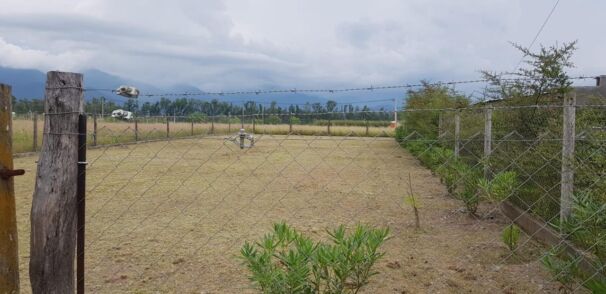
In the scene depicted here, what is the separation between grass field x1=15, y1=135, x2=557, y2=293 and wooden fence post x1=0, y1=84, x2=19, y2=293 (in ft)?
3.91

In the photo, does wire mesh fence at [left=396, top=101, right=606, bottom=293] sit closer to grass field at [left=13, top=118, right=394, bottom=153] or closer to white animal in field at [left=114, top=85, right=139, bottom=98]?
grass field at [left=13, top=118, right=394, bottom=153]

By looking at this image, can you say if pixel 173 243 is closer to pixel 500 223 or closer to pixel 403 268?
pixel 403 268

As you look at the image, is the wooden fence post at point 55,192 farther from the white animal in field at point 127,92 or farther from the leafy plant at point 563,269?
the leafy plant at point 563,269

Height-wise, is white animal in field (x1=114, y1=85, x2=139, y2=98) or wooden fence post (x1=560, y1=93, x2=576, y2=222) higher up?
white animal in field (x1=114, y1=85, x2=139, y2=98)

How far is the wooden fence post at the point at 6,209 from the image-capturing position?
261 cm

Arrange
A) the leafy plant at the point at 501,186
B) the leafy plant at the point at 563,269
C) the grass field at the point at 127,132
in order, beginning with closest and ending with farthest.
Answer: the leafy plant at the point at 563,269 < the leafy plant at the point at 501,186 < the grass field at the point at 127,132

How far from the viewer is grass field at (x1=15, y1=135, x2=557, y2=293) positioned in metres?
4.36

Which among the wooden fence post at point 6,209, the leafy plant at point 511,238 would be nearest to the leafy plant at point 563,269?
the leafy plant at point 511,238

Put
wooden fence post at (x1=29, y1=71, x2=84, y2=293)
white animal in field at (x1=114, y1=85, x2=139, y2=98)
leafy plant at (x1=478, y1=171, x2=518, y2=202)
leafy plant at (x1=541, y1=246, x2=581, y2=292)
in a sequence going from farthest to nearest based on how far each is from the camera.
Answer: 1. leafy plant at (x1=478, y1=171, x2=518, y2=202)
2. leafy plant at (x1=541, y1=246, x2=581, y2=292)
3. white animal in field at (x1=114, y1=85, x2=139, y2=98)
4. wooden fence post at (x1=29, y1=71, x2=84, y2=293)

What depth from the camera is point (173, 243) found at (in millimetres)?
5555

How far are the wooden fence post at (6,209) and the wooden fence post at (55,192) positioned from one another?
10 cm

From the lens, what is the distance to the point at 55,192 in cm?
276

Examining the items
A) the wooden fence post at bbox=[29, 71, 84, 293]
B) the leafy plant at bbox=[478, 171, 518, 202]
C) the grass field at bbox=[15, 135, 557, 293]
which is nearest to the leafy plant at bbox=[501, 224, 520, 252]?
the grass field at bbox=[15, 135, 557, 293]

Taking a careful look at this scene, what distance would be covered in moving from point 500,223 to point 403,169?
6.86 meters
